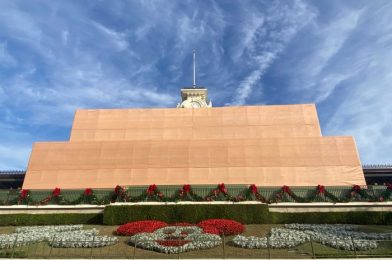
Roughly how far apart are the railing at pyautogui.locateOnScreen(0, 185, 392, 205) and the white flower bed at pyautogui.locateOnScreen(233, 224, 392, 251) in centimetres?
521

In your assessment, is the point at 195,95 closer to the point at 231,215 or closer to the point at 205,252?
the point at 231,215

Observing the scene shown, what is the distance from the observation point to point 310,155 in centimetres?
3338

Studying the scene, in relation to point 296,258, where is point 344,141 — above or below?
above

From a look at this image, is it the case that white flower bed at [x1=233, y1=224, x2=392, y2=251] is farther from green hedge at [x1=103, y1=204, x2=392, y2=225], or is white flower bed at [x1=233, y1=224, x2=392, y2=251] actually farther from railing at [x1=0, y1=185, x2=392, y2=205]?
railing at [x1=0, y1=185, x2=392, y2=205]

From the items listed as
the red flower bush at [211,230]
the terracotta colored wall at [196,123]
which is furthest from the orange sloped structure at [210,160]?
the red flower bush at [211,230]

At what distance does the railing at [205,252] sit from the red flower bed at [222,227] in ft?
9.03

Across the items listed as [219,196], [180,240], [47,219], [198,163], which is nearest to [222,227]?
[180,240]

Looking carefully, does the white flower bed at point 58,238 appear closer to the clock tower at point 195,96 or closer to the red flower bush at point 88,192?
the red flower bush at point 88,192

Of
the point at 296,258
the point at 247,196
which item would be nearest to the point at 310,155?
the point at 247,196

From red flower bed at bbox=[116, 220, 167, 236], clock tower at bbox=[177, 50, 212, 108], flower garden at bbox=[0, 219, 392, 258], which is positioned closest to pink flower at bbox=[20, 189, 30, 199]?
flower garden at bbox=[0, 219, 392, 258]

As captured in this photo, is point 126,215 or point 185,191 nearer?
point 126,215

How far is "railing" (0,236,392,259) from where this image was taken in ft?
47.7

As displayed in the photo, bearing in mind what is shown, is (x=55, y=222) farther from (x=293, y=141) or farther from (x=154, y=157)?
(x=293, y=141)

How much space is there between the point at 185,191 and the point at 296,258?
44.0 ft
